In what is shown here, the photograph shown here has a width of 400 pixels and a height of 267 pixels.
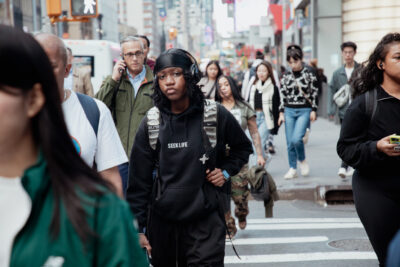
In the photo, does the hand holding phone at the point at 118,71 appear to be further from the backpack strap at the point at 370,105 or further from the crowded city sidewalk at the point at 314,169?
the crowded city sidewalk at the point at 314,169

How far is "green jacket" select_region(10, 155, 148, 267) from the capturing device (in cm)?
167

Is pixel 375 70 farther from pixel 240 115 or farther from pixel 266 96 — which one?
pixel 266 96

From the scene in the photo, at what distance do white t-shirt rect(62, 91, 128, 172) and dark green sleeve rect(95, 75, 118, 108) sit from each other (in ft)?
9.68

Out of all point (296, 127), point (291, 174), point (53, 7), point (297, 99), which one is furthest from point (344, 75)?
point (53, 7)

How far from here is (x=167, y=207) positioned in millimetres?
4066

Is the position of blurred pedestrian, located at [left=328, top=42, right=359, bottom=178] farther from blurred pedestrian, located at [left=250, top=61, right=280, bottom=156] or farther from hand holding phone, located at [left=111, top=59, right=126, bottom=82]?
hand holding phone, located at [left=111, top=59, right=126, bottom=82]

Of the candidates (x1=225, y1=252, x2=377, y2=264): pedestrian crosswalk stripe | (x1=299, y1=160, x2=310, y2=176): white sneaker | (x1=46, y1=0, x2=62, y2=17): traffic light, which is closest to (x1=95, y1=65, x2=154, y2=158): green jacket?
(x1=225, y1=252, x2=377, y2=264): pedestrian crosswalk stripe

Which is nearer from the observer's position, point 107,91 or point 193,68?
point 193,68

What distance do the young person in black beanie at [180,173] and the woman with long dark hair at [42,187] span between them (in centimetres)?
226

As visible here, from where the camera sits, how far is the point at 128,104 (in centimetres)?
666

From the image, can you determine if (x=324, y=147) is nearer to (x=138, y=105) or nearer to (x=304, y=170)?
(x=304, y=170)

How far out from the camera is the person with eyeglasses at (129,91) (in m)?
6.56

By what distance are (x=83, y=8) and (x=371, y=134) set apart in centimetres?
1031

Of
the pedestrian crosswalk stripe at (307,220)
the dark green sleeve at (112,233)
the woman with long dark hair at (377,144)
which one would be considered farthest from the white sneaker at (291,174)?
the dark green sleeve at (112,233)
